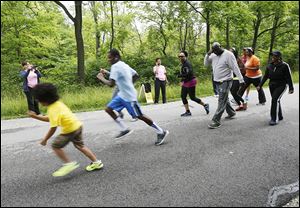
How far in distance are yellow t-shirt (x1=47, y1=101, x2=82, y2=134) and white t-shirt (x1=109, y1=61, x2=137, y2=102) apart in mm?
1389

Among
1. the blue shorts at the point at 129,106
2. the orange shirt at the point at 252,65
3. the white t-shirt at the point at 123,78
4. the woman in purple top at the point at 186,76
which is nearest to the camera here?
the white t-shirt at the point at 123,78

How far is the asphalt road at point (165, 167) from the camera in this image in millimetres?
3908

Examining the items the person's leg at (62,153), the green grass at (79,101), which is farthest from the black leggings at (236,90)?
the person's leg at (62,153)

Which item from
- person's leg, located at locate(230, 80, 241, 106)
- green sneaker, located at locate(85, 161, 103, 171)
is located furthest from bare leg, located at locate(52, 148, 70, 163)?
person's leg, located at locate(230, 80, 241, 106)

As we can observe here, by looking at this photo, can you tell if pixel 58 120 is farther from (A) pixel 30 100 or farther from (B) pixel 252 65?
(B) pixel 252 65

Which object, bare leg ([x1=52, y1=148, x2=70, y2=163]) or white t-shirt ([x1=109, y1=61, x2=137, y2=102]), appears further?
white t-shirt ([x1=109, y1=61, x2=137, y2=102])

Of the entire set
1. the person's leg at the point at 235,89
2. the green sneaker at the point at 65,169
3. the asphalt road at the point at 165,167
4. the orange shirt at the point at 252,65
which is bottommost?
the asphalt road at the point at 165,167

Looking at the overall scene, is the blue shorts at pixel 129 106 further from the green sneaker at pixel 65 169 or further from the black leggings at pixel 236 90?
the black leggings at pixel 236 90

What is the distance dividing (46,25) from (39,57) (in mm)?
2857

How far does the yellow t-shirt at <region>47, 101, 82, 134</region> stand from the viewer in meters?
4.15

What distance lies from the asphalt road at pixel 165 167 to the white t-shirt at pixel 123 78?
2.96 feet

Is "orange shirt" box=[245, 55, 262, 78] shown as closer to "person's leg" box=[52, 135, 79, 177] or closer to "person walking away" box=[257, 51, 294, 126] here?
"person walking away" box=[257, 51, 294, 126]

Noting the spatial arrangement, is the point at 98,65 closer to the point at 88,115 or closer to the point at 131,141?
the point at 88,115

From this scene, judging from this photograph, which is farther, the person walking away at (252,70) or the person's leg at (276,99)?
the person walking away at (252,70)
